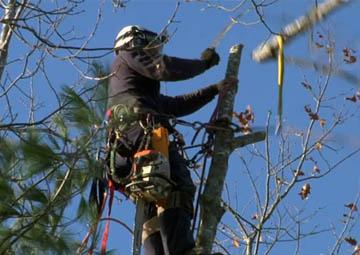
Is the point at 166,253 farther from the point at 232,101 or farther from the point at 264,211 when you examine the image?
the point at 264,211

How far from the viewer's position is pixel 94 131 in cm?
486

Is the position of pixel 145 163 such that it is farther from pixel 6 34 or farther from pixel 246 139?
pixel 6 34

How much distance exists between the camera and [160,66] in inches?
233

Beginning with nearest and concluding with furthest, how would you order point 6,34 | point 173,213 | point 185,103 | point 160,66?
1. point 173,213
2. point 160,66
3. point 6,34
4. point 185,103

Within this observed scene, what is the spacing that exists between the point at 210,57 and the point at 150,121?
0.68 metres

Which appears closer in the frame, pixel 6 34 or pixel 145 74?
pixel 145 74

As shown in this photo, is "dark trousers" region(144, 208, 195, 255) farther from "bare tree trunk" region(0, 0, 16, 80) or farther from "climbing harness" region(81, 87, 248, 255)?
"bare tree trunk" region(0, 0, 16, 80)

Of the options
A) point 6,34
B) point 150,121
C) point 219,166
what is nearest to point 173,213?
point 219,166

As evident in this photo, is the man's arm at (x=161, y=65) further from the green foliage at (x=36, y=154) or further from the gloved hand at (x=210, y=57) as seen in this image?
the green foliage at (x=36, y=154)

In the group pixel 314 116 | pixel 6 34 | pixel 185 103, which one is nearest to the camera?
pixel 6 34

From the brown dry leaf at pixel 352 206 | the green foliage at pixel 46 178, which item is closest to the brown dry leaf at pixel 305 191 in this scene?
the brown dry leaf at pixel 352 206

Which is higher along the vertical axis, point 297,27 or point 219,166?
point 297,27

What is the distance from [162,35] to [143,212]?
1.06m

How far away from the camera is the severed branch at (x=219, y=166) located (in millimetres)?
5391
